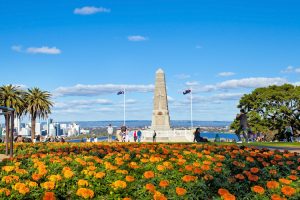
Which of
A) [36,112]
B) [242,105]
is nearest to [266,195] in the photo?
[36,112]

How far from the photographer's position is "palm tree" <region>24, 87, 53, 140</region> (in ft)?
182

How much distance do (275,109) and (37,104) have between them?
3335cm

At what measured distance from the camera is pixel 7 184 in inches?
279

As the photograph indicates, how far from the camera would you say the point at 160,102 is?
48625mm

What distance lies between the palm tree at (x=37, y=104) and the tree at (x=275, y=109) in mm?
27317

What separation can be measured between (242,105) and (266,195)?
56.8 metres

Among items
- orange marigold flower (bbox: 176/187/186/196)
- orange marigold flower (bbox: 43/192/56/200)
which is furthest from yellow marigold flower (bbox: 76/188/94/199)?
orange marigold flower (bbox: 176/187/186/196)

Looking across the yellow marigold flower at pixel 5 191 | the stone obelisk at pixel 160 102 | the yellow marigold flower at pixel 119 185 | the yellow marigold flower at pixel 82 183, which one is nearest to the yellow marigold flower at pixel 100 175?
the yellow marigold flower at pixel 82 183

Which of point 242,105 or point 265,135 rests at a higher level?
point 242,105

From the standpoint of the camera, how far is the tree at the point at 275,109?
57281mm

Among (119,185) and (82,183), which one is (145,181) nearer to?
(119,185)

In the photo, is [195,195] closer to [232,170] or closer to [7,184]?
[232,170]

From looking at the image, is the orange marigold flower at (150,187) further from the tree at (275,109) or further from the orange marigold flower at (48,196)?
the tree at (275,109)

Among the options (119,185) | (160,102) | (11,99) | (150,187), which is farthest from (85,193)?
(11,99)
